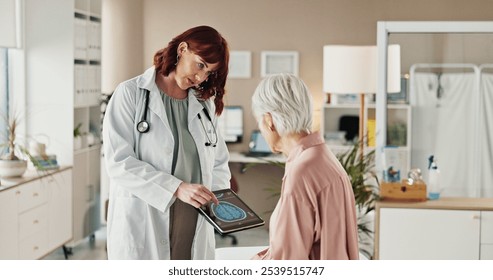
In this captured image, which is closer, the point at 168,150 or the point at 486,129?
the point at 168,150

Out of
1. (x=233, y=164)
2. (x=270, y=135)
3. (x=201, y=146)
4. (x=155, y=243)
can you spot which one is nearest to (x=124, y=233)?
(x=155, y=243)

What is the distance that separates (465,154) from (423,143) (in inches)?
7.2

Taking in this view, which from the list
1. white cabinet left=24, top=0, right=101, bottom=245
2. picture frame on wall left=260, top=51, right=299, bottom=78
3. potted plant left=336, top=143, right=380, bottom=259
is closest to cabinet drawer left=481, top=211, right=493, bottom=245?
potted plant left=336, top=143, right=380, bottom=259

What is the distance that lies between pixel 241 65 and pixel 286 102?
375 cm

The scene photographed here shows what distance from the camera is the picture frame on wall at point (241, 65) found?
212 inches

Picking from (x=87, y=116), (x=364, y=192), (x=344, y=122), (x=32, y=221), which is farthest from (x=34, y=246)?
(x=344, y=122)

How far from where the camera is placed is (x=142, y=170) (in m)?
2.18

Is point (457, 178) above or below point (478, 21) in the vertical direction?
below

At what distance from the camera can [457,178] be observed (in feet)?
11.1

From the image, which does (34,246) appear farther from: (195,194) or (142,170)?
(195,194)

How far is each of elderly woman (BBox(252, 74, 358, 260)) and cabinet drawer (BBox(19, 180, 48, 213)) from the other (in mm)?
2303

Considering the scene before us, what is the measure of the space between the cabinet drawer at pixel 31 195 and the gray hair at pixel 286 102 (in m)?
2.32

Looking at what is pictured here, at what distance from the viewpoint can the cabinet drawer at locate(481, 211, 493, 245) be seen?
320 centimetres
